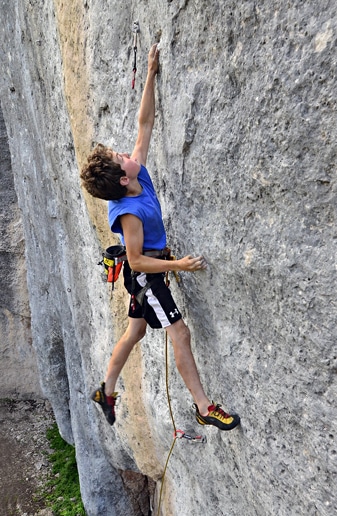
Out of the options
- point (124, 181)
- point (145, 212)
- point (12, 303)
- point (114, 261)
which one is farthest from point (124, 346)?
point (12, 303)

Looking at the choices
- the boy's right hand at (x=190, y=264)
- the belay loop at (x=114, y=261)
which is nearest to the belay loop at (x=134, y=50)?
the belay loop at (x=114, y=261)

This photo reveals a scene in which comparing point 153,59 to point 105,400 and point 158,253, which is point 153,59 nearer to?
point 158,253

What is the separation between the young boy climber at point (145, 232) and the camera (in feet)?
9.66

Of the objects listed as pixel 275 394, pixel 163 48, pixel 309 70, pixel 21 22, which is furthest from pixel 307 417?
pixel 21 22

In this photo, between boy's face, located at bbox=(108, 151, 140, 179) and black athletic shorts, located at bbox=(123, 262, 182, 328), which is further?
black athletic shorts, located at bbox=(123, 262, 182, 328)

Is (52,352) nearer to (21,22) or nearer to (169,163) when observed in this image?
(21,22)

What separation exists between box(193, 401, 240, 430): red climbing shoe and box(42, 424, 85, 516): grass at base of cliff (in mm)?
6128

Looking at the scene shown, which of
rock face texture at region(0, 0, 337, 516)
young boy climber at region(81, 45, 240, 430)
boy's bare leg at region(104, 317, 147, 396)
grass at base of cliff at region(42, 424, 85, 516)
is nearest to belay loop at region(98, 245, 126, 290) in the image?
young boy climber at region(81, 45, 240, 430)

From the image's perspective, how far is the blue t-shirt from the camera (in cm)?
300

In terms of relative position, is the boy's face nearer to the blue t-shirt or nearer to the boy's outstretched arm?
the blue t-shirt

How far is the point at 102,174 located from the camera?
9.55 feet

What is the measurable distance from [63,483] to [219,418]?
7.01 m

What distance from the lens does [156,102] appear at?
3.26 m

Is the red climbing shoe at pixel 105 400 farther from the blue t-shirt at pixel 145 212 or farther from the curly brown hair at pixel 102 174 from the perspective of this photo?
the curly brown hair at pixel 102 174
